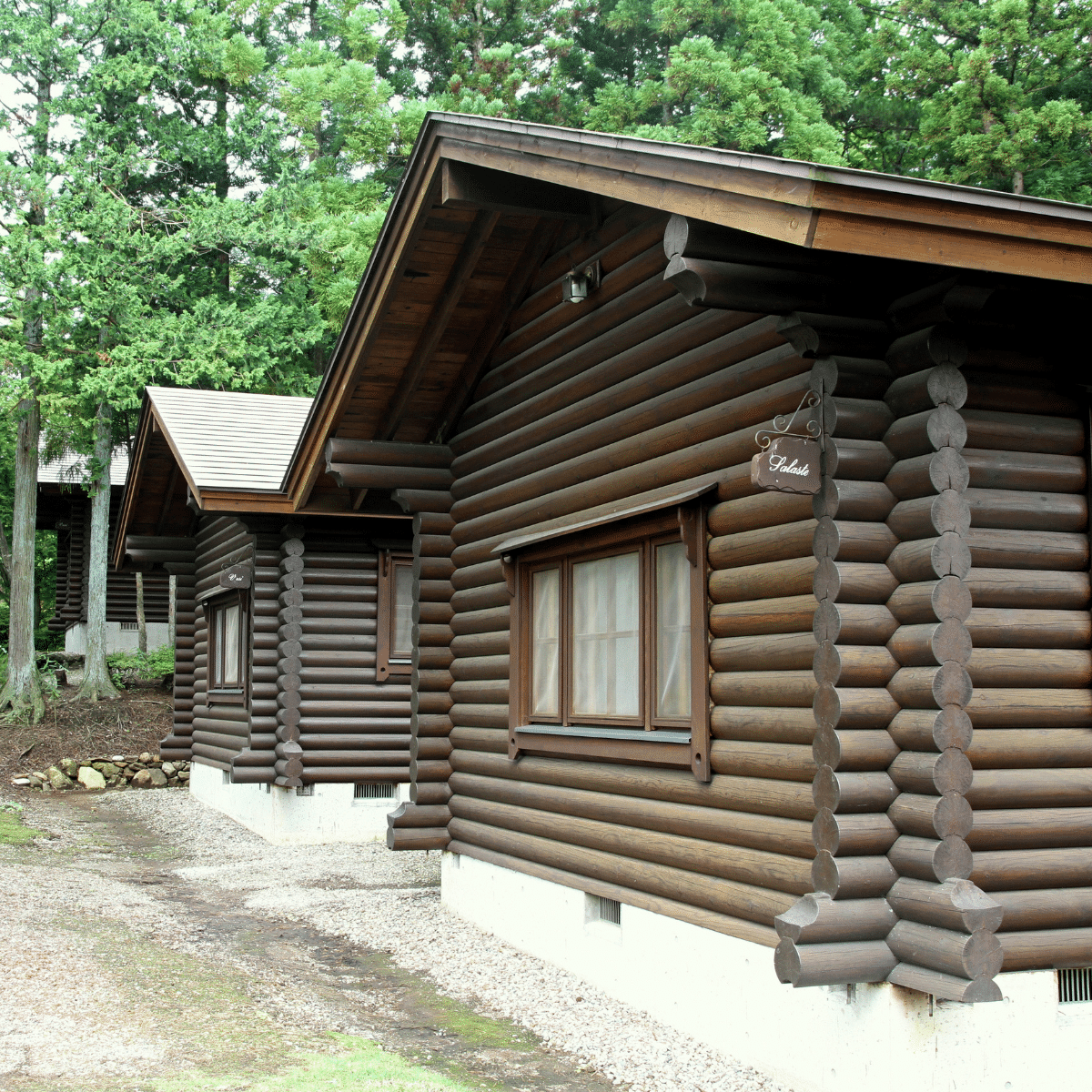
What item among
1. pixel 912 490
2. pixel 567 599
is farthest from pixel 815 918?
pixel 567 599

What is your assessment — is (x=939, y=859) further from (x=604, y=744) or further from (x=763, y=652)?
(x=604, y=744)

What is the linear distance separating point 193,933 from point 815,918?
5.88 metres

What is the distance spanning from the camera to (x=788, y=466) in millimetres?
5055

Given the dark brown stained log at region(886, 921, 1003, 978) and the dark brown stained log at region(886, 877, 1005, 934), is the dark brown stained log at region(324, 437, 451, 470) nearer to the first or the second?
the dark brown stained log at region(886, 877, 1005, 934)

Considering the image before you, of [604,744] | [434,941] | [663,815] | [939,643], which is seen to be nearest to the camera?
[939,643]

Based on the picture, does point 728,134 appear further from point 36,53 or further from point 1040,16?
point 36,53

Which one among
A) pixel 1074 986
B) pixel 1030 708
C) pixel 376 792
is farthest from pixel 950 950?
pixel 376 792

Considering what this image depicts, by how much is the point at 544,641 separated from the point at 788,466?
369 cm

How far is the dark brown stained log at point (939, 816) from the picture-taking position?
4.86 m

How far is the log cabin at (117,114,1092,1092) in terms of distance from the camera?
491 centimetres

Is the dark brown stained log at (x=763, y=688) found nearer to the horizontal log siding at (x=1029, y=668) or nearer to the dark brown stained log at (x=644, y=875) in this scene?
the horizontal log siding at (x=1029, y=668)

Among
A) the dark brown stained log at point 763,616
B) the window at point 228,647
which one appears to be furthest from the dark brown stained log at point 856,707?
the window at point 228,647

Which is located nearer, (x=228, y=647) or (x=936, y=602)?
(x=936, y=602)

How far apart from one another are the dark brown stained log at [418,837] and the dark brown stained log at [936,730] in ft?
18.8
